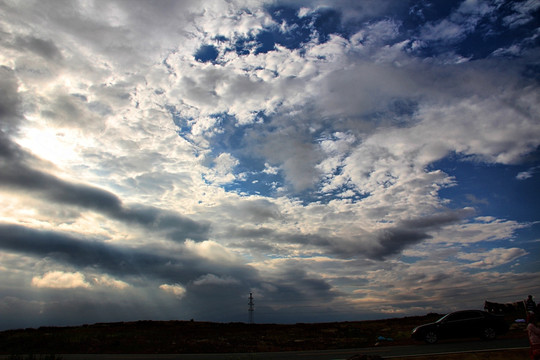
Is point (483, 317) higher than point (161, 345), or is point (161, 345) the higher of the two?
point (483, 317)

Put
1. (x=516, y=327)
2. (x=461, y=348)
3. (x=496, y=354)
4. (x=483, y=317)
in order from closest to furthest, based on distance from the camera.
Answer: (x=496, y=354), (x=461, y=348), (x=483, y=317), (x=516, y=327)

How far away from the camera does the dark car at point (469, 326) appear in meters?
19.8

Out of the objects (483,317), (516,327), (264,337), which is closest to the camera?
(483,317)

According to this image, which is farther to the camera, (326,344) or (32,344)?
(32,344)

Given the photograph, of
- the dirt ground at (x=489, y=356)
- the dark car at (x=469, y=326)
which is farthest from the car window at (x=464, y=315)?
the dirt ground at (x=489, y=356)

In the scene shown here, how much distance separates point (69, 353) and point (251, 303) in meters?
40.9

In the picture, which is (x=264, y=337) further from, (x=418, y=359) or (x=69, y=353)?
(x=418, y=359)

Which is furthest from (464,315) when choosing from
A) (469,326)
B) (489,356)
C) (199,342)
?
(199,342)

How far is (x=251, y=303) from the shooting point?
6266 cm

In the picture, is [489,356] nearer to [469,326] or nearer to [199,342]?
[469,326]

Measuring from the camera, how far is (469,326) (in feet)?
65.3

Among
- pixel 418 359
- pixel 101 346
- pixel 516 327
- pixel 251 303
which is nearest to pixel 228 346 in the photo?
pixel 101 346

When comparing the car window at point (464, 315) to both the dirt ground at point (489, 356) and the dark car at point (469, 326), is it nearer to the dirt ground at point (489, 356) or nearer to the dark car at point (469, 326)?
the dark car at point (469, 326)

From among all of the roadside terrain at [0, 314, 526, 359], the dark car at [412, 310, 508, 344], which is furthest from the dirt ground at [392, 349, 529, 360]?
the roadside terrain at [0, 314, 526, 359]
